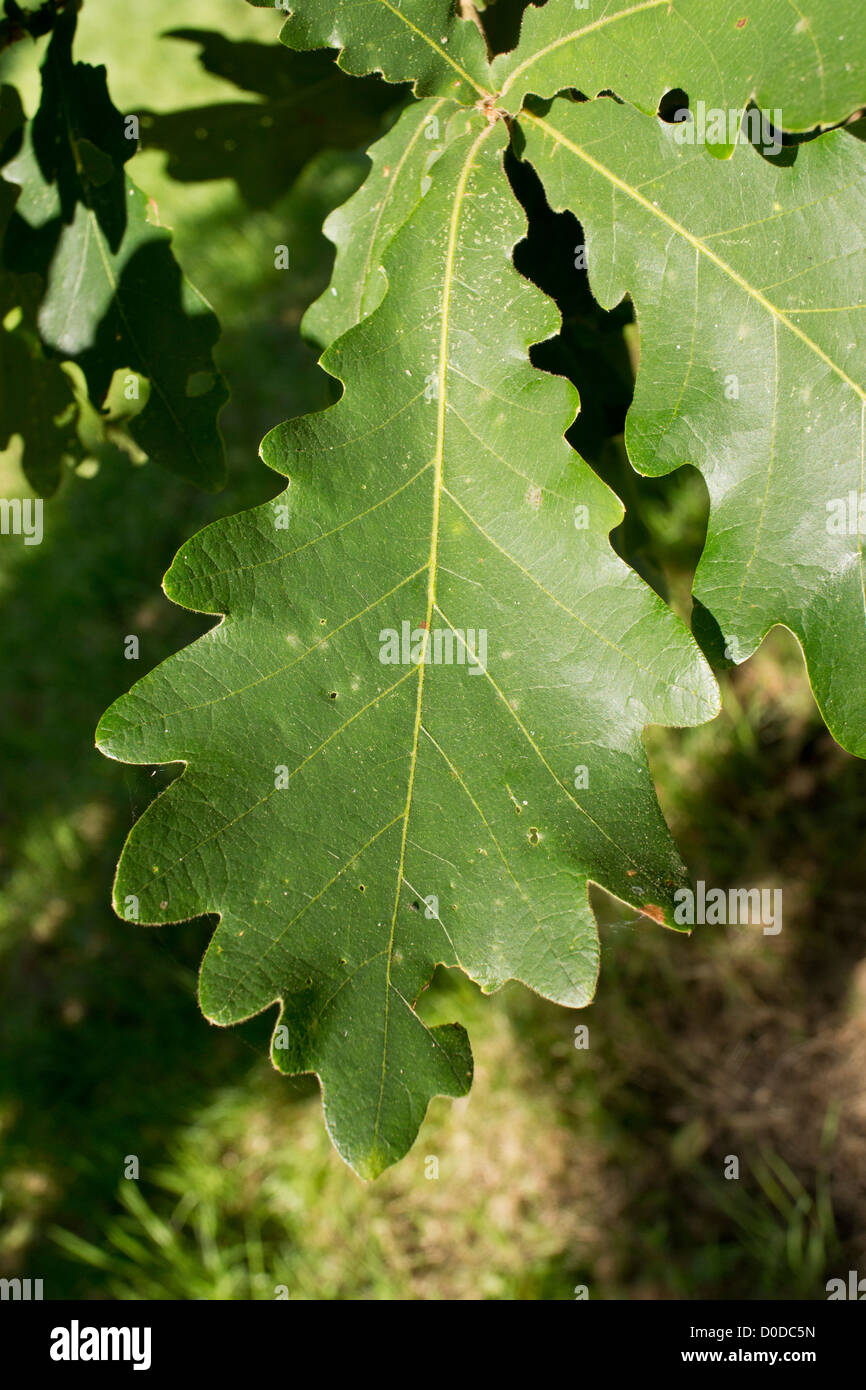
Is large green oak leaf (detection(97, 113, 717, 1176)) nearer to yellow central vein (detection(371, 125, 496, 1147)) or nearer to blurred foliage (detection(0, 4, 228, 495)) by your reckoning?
yellow central vein (detection(371, 125, 496, 1147))

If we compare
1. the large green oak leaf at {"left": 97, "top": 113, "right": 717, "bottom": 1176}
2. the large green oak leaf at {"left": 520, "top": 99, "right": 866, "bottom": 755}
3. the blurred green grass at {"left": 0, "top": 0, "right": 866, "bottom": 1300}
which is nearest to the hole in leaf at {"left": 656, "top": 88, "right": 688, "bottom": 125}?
the large green oak leaf at {"left": 520, "top": 99, "right": 866, "bottom": 755}

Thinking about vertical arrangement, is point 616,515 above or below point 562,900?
above

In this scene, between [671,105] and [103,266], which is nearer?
[671,105]

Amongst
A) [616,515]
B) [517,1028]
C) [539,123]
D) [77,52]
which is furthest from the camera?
[77,52]

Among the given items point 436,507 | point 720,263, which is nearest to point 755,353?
point 720,263

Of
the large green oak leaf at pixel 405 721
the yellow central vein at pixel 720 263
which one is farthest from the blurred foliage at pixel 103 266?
the yellow central vein at pixel 720 263

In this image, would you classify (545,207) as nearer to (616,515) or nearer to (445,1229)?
(616,515)

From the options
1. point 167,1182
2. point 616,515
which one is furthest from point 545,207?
point 167,1182

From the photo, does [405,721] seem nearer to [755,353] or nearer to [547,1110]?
[755,353]

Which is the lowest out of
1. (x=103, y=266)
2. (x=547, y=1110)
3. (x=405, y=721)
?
(x=547, y=1110)
